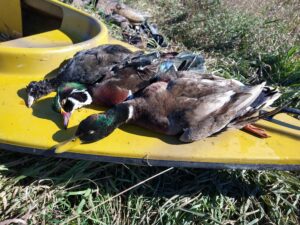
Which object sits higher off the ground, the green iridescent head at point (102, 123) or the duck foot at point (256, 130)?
the duck foot at point (256, 130)

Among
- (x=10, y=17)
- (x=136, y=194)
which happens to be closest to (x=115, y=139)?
(x=136, y=194)

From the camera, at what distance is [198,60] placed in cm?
301

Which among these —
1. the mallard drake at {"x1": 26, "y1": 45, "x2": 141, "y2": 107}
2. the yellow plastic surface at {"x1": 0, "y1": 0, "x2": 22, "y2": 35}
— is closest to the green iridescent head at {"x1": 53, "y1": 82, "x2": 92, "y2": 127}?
the mallard drake at {"x1": 26, "y1": 45, "x2": 141, "y2": 107}

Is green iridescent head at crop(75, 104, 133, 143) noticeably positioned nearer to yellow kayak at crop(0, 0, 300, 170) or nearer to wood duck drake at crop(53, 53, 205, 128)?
yellow kayak at crop(0, 0, 300, 170)

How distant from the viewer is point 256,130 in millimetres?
2568

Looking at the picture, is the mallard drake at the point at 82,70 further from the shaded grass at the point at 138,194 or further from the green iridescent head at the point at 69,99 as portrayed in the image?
the shaded grass at the point at 138,194

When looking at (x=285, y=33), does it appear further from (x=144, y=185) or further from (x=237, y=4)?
(x=144, y=185)

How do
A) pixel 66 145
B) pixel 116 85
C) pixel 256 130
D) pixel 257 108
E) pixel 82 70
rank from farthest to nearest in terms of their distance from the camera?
pixel 82 70 < pixel 116 85 < pixel 256 130 < pixel 257 108 < pixel 66 145

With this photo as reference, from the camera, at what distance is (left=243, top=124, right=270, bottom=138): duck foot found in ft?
8.34

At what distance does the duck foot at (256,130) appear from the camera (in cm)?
254

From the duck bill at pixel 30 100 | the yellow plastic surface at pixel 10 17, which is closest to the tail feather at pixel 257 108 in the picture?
the duck bill at pixel 30 100

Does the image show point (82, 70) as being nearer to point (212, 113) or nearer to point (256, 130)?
point (212, 113)

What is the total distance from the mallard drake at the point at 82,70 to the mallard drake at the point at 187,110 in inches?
16.4

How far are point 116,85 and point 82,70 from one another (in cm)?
31
